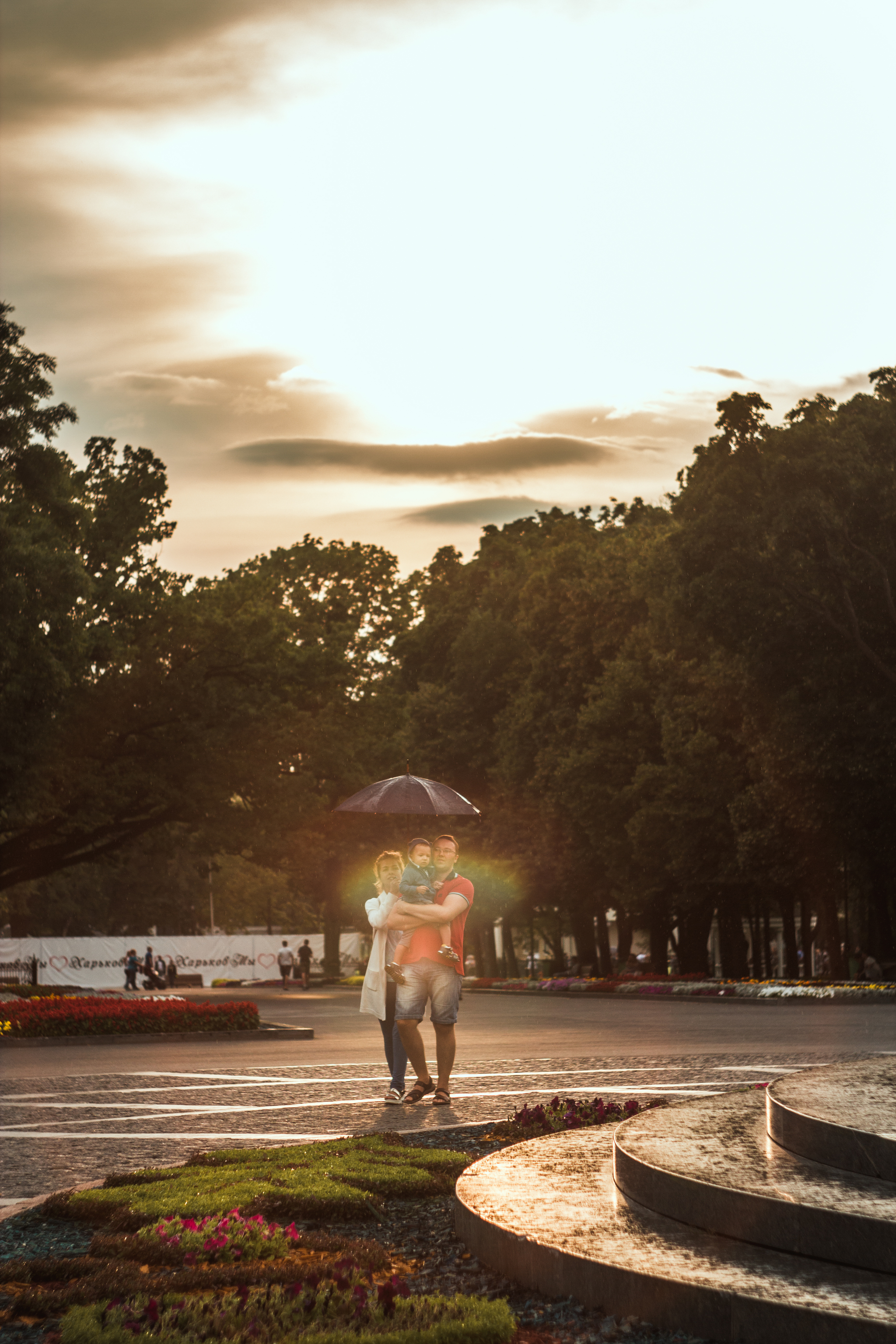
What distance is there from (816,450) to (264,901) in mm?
95408

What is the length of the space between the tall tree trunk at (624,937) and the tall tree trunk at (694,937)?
21.2ft

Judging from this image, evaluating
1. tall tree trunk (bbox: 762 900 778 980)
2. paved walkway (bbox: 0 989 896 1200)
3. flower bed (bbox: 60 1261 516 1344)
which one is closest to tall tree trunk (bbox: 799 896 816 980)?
tall tree trunk (bbox: 762 900 778 980)

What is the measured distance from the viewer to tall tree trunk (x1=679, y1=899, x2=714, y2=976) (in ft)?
158

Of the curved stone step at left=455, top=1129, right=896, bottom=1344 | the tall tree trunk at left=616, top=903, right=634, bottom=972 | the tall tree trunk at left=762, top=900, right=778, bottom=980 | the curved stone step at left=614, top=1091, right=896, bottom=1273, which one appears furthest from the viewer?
the tall tree trunk at left=616, top=903, right=634, bottom=972

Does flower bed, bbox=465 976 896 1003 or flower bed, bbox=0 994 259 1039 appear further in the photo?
flower bed, bbox=465 976 896 1003

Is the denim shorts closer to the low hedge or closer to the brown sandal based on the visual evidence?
the brown sandal

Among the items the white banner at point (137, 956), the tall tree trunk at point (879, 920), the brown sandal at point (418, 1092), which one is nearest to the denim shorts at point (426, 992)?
the brown sandal at point (418, 1092)

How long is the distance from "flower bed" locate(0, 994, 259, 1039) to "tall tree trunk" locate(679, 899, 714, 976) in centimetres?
2601

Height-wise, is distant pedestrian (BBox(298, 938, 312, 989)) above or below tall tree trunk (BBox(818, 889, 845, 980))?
below

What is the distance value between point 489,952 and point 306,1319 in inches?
2749

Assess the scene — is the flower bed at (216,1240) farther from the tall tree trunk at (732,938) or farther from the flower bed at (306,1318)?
the tall tree trunk at (732,938)

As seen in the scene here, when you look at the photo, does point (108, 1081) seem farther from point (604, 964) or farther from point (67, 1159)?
point (604, 964)

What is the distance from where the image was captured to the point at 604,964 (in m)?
57.2

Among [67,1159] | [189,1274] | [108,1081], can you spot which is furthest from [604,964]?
[189,1274]
